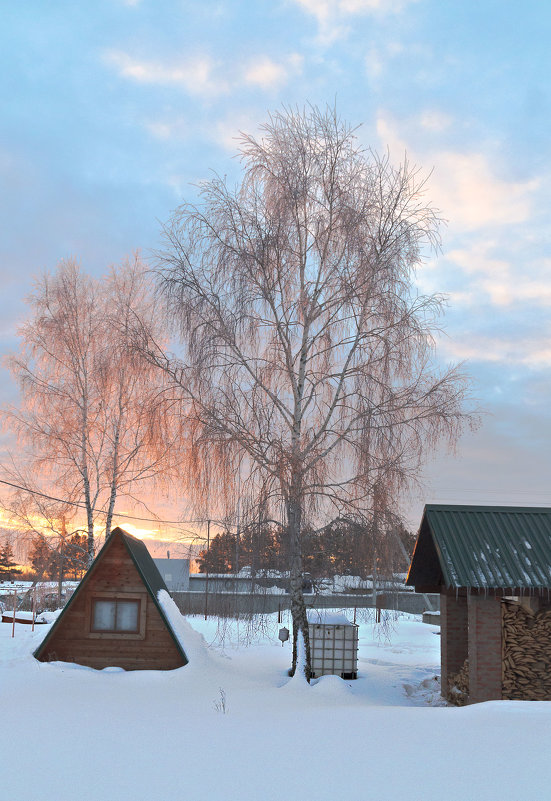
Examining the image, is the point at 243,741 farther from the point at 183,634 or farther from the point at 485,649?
the point at 183,634

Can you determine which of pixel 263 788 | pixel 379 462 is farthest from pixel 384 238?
pixel 263 788

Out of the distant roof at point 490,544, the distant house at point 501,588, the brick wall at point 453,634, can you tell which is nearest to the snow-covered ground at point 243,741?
the brick wall at point 453,634

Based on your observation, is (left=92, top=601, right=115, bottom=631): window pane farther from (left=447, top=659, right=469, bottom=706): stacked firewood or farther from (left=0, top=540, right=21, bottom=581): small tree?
(left=0, top=540, right=21, bottom=581): small tree

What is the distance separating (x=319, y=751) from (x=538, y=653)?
6657 mm

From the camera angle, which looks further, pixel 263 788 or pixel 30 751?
pixel 30 751

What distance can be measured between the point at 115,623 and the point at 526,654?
9007mm

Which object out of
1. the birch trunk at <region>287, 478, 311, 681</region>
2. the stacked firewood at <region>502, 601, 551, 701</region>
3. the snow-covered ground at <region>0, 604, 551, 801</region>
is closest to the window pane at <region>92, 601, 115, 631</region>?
the snow-covered ground at <region>0, 604, 551, 801</region>

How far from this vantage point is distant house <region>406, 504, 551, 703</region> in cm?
1327

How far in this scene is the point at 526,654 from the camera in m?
13.9

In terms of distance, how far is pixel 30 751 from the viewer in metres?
9.40

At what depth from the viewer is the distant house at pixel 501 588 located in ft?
43.5

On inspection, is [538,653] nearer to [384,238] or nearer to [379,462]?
[379,462]

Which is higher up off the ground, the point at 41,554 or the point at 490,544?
the point at 490,544

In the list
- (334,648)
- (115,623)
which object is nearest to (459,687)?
(334,648)
